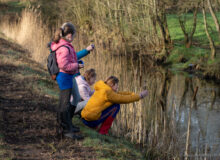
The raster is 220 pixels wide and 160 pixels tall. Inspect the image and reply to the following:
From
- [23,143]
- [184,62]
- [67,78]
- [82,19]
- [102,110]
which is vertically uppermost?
[82,19]

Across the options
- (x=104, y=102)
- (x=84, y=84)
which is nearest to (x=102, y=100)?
(x=104, y=102)

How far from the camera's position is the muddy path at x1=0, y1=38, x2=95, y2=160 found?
3504mm

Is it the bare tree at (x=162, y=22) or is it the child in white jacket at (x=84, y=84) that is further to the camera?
the bare tree at (x=162, y=22)

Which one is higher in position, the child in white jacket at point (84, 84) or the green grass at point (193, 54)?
the green grass at point (193, 54)

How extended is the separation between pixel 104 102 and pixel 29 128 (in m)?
0.98

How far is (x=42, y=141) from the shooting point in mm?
3785

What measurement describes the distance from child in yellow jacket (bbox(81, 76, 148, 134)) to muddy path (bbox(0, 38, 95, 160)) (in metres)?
0.50

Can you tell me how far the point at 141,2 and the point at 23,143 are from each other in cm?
847

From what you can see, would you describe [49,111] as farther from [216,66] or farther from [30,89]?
[216,66]

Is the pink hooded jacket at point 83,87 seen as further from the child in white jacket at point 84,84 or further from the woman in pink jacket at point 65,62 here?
the woman in pink jacket at point 65,62

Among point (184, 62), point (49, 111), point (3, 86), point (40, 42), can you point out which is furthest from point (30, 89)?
point (184, 62)

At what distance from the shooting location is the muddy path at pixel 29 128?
3504 mm

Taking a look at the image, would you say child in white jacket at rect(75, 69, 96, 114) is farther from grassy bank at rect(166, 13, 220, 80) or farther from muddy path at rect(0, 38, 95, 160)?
Result: grassy bank at rect(166, 13, 220, 80)

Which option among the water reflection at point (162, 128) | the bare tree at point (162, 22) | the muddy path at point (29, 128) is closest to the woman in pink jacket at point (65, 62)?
the muddy path at point (29, 128)
